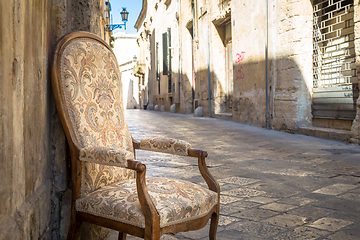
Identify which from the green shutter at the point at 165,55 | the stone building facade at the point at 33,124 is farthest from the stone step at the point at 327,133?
the green shutter at the point at 165,55

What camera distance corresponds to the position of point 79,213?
1.57m

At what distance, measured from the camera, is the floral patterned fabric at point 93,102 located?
165 cm

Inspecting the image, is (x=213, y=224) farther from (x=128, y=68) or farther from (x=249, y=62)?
(x=128, y=68)

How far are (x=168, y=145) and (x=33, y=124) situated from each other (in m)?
0.70

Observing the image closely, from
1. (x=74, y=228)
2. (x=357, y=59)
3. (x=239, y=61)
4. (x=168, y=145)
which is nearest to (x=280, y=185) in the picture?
(x=168, y=145)

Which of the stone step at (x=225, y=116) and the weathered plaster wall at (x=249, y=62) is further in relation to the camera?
the stone step at (x=225, y=116)

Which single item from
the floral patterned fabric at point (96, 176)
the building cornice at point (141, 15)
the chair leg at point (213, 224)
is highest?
the building cornice at point (141, 15)

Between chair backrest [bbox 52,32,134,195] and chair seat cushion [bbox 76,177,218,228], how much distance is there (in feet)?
0.48

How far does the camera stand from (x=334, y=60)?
617 cm

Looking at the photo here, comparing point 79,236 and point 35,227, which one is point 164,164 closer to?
point 79,236

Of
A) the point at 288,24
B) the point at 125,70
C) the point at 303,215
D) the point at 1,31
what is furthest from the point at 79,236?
the point at 125,70

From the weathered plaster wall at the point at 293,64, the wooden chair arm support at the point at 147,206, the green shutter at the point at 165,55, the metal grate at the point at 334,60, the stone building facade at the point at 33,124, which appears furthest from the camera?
the green shutter at the point at 165,55

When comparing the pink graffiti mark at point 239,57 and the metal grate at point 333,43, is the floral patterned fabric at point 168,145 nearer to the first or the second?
the metal grate at point 333,43

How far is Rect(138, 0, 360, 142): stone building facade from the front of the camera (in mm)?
5898
